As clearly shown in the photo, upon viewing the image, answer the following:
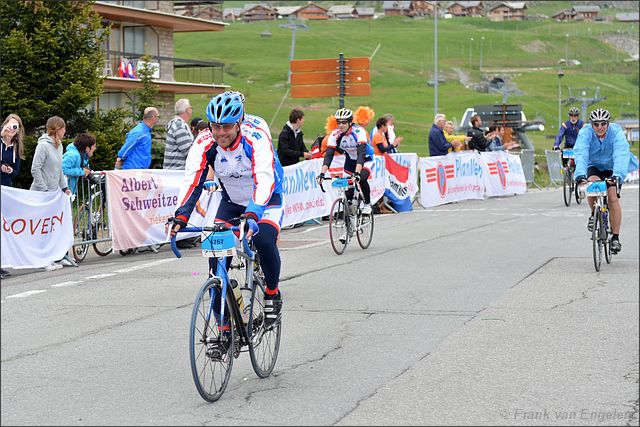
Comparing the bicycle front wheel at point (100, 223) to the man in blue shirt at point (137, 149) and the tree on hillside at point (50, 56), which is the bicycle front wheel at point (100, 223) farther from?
the tree on hillside at point (50, 56)

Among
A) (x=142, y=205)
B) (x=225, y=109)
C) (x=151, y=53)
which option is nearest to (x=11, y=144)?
(x=142, y=205)

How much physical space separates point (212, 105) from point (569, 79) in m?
155

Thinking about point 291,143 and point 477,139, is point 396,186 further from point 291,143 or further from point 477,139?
point 477,139

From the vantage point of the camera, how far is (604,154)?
491 inches

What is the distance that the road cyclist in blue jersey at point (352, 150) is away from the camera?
14789mm

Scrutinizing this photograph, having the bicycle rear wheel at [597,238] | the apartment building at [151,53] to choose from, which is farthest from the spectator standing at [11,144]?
the apartment building at [151,53]

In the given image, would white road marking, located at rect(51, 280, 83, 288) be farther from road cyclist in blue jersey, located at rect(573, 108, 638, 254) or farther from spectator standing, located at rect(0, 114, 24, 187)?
road cyclist in blue jersey, located at rect(573, 108, 638, 254)

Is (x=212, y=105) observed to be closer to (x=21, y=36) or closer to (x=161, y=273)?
(x=161, y=273)

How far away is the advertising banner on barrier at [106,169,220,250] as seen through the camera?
14.8 meters

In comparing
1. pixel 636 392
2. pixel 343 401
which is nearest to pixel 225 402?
pixel 343 401

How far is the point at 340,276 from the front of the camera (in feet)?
41.1

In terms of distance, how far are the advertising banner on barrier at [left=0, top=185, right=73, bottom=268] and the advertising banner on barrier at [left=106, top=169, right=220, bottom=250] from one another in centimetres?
103

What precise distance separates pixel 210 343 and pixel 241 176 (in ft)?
3.91

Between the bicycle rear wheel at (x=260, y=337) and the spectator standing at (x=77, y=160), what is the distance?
25.0ft
